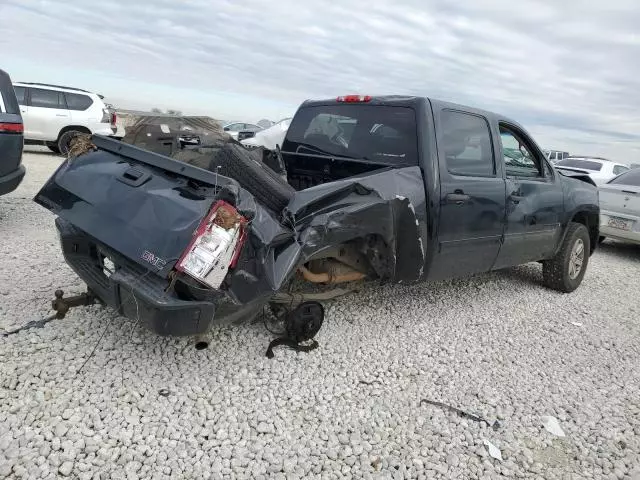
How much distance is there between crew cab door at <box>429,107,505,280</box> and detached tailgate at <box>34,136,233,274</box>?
6.43 feet

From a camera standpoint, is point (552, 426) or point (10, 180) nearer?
point (552, 426)

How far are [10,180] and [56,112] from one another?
8854 millimetres

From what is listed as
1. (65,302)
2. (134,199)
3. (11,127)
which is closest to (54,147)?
(11,127)

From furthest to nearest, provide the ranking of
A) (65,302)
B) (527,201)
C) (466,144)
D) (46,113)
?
(46,113) → (527,201) → (466,144) → (65,302)

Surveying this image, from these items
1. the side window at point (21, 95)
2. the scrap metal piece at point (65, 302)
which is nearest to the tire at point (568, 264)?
the scrap metal piece at point (65, 302)

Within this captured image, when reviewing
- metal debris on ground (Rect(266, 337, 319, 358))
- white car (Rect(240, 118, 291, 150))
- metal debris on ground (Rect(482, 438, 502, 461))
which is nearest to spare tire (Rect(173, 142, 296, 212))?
metal debris on ground (Rect(266, 337, 319, 358))

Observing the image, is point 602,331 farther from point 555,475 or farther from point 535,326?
point 555,475

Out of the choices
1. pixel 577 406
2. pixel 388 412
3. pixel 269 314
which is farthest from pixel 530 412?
pixel 269 314

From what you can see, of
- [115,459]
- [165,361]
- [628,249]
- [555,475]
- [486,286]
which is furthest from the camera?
[628,249]

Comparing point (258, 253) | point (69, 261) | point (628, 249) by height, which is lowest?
point (628, 249)

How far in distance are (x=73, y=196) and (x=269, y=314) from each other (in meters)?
1.63

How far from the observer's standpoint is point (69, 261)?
3375 millimetres

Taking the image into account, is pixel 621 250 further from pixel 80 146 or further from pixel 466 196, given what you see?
pixel 80 146

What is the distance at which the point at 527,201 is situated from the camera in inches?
192
